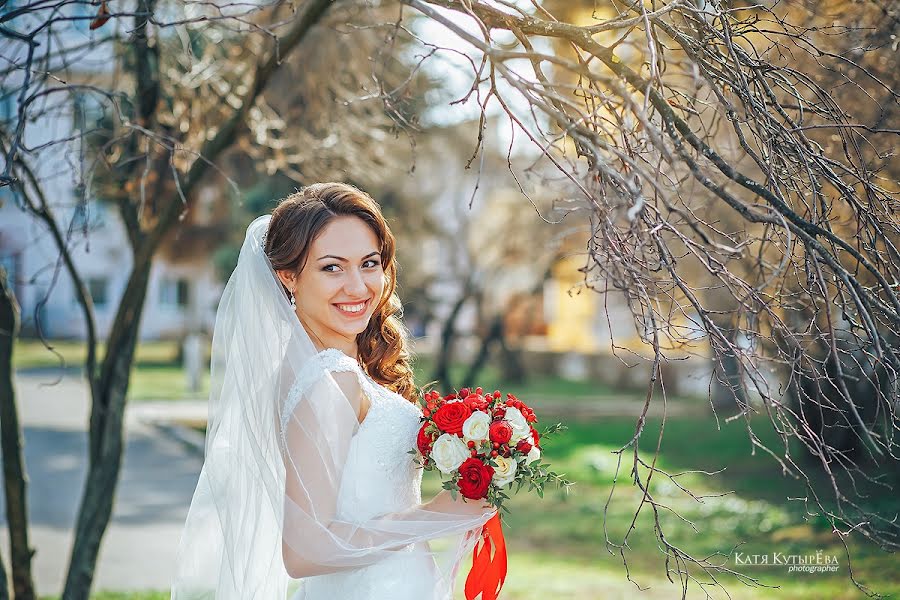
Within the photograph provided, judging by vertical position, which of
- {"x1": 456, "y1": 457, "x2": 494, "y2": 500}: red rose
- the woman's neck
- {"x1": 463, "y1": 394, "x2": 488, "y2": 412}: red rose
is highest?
the woman's neck

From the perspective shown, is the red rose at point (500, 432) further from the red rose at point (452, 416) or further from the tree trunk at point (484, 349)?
the tree trunk at point (484, 349)

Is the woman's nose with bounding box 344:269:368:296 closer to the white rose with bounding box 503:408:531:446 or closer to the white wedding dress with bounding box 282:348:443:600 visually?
the white wedding dress with bounding box 282:348:443:600

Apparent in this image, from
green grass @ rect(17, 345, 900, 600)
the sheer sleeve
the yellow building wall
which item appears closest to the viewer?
the sheer sleeve

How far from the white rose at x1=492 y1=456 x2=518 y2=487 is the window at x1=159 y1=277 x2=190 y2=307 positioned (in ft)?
126

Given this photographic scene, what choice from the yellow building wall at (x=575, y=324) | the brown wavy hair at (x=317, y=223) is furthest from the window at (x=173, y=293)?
the brown wavy hair at (x=317, y=223)

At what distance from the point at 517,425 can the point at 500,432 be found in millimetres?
97

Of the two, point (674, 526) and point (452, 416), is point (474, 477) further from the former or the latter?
point (674, 526)

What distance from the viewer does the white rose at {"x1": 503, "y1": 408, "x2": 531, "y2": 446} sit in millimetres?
2949

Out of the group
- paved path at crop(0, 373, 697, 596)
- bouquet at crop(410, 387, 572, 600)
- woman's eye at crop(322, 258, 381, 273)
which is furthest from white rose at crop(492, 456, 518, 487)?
paved path at crop(0, 373, 697, 596)

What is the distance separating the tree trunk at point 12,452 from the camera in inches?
187

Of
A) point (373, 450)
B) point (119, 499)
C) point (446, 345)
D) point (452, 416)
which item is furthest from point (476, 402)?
point (446, 345)

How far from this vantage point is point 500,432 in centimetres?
289

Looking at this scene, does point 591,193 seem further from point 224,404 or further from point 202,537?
point 202,537

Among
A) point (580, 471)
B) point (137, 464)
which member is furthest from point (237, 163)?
point (580, 471)
